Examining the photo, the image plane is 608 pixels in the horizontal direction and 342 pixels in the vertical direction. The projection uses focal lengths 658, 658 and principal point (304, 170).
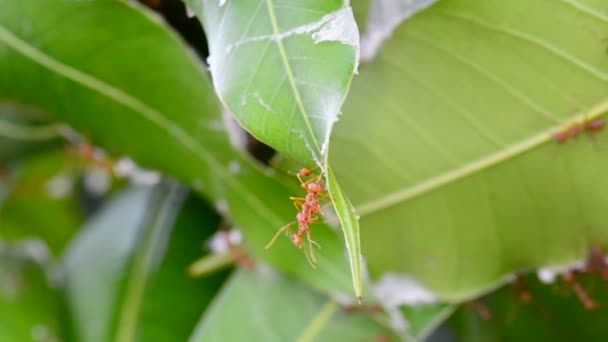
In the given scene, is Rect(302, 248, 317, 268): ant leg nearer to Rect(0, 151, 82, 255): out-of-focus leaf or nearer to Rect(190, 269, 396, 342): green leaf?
Rect(190, 269, 396, 342): green leaf

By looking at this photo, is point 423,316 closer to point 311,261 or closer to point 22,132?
point 311,261

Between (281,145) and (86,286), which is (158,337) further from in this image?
(281,145)

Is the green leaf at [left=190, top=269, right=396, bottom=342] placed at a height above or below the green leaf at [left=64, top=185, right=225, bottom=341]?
above

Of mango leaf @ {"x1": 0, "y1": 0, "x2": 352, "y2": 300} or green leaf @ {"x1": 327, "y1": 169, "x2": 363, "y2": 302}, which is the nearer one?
green leaf @ {"x1": 327, "y1": 169, "x2": 363, "y2": 302}

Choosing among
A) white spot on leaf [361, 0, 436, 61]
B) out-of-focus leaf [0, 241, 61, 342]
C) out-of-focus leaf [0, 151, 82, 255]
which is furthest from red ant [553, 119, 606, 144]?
out-of-focus leaf [0, 151, 82, 255]

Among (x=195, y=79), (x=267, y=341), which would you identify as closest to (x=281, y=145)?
(x=195, y=79)

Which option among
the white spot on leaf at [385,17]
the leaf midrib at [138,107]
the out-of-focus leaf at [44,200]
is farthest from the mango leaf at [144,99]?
the out-of-focus leaf at [44,200]

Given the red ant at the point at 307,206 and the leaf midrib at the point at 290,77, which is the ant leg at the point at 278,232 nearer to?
the red ant at the point at 307,206
